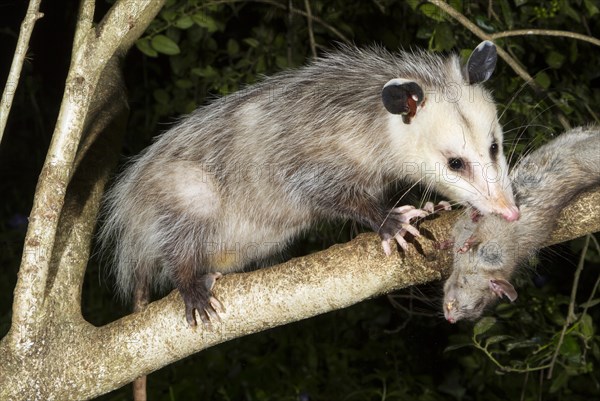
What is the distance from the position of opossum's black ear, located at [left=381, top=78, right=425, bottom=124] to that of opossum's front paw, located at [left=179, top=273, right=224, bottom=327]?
2.21 ft

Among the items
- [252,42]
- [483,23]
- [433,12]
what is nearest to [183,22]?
[252,42]

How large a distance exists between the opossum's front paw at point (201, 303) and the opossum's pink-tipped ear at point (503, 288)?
73cm

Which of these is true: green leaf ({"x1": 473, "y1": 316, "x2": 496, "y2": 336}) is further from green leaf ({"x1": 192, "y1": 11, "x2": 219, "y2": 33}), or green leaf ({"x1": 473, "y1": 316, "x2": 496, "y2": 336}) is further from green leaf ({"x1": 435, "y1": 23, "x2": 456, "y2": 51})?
green leaf ({"x1": 192, "y1": 11, "x2": 219, "y2": 33})

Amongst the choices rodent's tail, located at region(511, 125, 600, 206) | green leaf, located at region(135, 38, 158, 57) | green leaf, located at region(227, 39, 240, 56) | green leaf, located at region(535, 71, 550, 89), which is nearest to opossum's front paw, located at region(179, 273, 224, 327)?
rodent's tail, located at region(511, 125, 600, 206)

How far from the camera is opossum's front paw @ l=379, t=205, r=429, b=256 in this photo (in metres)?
2.08

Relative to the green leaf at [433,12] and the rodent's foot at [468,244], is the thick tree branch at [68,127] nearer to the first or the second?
the rodent's foot at [468,244]

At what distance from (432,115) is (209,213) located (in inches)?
30.8

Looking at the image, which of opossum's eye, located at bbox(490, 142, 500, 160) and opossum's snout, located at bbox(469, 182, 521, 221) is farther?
opossum's eye, located at bbox(490, 142, 500, 160)

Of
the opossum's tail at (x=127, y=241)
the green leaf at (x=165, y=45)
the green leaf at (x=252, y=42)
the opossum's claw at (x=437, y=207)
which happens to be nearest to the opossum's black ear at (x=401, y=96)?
the opossum's claw at (x=437, y=207)

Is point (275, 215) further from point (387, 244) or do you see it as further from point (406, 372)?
point (406, 372)

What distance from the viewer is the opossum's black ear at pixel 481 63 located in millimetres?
2404

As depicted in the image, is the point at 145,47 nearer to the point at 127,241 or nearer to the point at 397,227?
the point at 127,241

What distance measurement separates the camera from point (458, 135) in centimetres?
232

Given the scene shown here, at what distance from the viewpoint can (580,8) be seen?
134 inches
